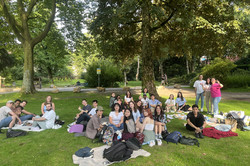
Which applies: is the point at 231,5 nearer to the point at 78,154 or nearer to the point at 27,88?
the point at 78,154

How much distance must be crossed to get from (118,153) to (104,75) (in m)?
21.1

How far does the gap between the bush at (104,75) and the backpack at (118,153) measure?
2072 cm

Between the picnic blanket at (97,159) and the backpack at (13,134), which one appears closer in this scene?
the picnic blanket at (97,159)

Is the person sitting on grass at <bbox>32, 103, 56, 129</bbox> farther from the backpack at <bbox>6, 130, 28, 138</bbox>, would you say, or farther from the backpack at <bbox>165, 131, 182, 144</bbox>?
the backpack at <bbox>165, 131, 182, 144</bbox>

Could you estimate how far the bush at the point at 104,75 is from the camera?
2495 centimetres

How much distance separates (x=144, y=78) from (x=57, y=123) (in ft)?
23.1

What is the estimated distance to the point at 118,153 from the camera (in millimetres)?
4395

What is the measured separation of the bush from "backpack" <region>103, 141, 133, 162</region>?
2072 centimetres

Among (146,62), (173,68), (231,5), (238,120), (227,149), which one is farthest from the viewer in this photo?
(173,68)

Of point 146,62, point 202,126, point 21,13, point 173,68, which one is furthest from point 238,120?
point 173,68

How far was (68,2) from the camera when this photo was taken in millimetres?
15812

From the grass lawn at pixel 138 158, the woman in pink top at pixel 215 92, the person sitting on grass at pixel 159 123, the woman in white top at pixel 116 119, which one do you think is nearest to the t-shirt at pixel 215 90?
the woman in pink top at pixel 215 92

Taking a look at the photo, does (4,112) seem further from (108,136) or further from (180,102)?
(180,102)

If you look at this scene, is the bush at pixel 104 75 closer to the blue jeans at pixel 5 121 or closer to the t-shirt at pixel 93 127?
the blue jeans at pixel 5 121
